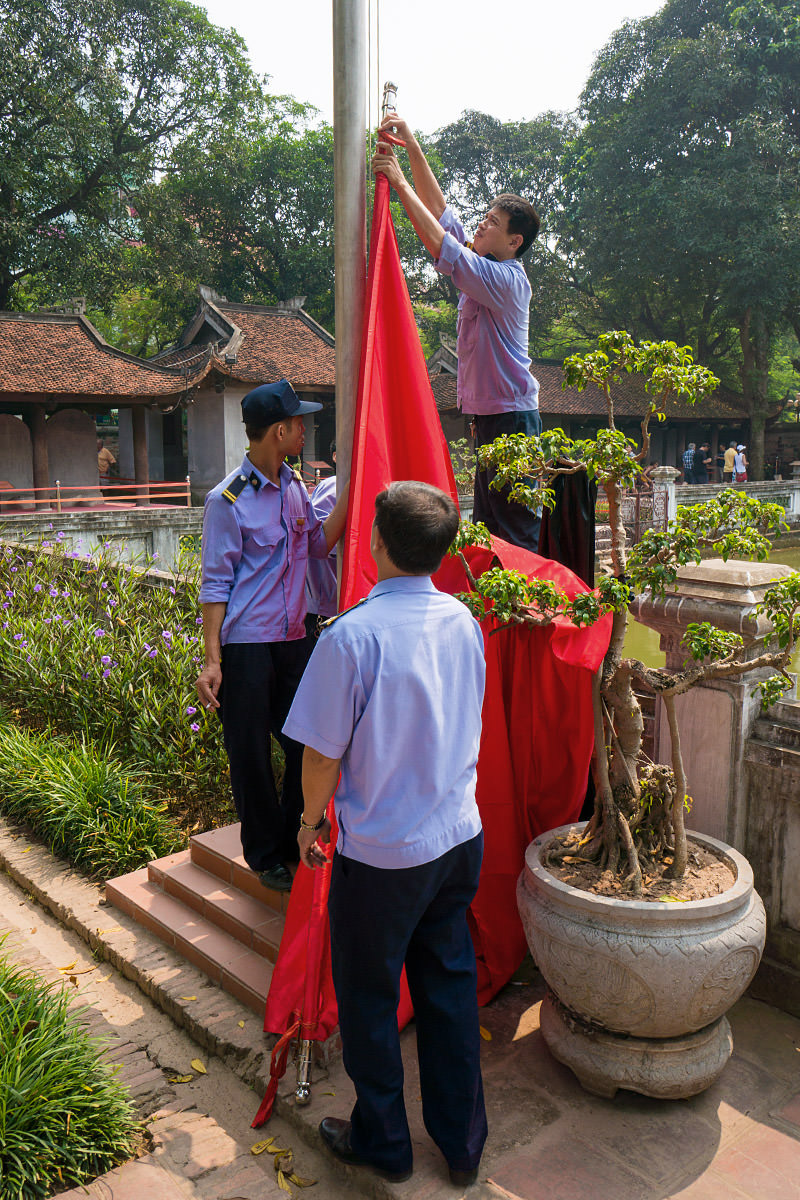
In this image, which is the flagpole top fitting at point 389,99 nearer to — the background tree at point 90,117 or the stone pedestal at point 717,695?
the stone pedestal at point 717,695

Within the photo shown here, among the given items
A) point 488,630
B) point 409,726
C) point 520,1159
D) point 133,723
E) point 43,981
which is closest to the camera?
point 409,726

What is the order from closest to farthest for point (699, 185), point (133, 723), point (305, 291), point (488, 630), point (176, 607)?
point (488, 630), point (133, 723), point (176, 607), point (699, 185), point (305, 291)

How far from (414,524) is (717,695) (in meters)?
1.51

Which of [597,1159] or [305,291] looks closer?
[597,1159]

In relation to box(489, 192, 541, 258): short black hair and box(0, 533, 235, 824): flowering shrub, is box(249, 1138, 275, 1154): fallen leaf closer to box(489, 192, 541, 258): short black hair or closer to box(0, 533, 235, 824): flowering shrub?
box(0, 533, 235, 824): flowering shrub

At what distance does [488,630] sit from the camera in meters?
2.91

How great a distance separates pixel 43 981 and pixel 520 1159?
5.79ft

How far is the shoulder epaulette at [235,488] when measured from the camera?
9.46ft

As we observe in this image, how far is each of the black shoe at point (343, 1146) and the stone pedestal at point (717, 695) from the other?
1458 millimetres

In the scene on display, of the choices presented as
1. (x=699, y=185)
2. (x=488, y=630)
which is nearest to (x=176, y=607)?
(x=488, y=630)

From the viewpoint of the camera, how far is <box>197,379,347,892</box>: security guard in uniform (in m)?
2.90

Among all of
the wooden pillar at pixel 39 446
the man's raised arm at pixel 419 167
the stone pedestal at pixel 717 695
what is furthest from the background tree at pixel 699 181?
the stone pedestal at pixel 717 695

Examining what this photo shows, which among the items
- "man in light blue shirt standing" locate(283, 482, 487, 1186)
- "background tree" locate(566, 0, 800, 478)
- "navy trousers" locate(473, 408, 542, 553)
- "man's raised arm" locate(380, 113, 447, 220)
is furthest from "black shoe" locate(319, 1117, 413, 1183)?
"background tree" locate(566, 0, 800, 478)

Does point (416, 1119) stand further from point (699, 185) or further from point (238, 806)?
point (699, 185)
